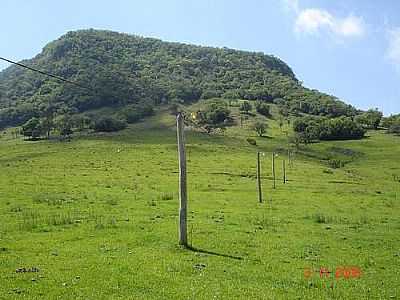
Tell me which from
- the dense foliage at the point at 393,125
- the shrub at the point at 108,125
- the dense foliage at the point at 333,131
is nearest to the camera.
Answer: the dense foliage at the point at 333,131

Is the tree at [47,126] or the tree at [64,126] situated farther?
the tree at [47,126]

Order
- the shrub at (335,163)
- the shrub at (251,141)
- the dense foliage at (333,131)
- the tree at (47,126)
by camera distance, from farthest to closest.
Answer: the dense foliage at (333,131)
the tree at (47,126)
the shrub at (251,141)
the shrub at (335,163)

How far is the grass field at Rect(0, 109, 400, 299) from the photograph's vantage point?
17.9 meters

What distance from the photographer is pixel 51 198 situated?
149 ft

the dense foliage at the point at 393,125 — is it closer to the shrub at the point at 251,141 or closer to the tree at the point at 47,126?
the shrub at the point at 251,141

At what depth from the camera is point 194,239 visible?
91.0 feet

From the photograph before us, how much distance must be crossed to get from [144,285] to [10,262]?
6908mm

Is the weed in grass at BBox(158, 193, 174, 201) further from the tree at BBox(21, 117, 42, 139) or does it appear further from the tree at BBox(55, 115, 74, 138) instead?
the tree at BBox(21, 117, 42, 139)

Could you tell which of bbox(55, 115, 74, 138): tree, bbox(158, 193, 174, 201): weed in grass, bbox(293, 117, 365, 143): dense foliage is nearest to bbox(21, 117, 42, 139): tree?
bbox(55, 115, 74, 138): tree

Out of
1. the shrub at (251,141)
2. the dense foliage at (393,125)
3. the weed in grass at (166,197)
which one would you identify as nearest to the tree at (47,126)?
the shrub at (251,141)

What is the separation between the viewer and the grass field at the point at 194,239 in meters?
17.9

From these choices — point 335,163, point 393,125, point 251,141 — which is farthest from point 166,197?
point 393,125

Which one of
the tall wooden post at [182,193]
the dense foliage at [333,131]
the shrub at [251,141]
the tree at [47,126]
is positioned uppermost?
the tree at [47,126]

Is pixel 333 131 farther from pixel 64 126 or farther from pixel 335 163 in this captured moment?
pixel 64 126
